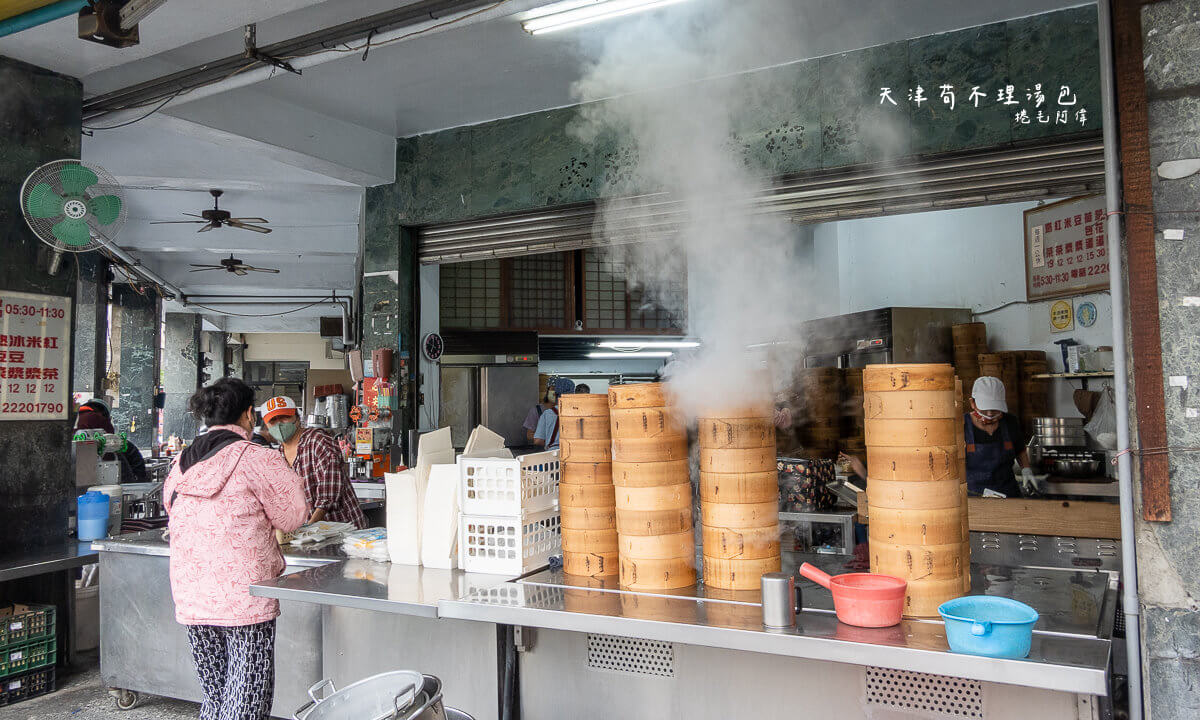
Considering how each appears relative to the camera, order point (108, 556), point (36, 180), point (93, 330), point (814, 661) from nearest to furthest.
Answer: point (814, 661) < point (108, 556) < point (36, 180) < point (93, 330)

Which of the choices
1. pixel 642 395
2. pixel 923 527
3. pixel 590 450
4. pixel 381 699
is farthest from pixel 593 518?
pixel 923 527

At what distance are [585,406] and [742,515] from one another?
2.19 ft

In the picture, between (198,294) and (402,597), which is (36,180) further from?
(198,294)

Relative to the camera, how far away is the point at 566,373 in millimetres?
13672

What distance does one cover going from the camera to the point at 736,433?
2488 mm

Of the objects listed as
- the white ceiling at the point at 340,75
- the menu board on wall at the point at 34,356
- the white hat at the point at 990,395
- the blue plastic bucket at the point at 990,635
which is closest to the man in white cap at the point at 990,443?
the white hat at the point at 990,395

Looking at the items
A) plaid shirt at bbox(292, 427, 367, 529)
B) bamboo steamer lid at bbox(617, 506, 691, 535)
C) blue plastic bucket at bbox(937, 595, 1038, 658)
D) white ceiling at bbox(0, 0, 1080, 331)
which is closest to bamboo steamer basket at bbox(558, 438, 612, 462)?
bamboo steamer lid at bbox(617, 506, 691, 535)

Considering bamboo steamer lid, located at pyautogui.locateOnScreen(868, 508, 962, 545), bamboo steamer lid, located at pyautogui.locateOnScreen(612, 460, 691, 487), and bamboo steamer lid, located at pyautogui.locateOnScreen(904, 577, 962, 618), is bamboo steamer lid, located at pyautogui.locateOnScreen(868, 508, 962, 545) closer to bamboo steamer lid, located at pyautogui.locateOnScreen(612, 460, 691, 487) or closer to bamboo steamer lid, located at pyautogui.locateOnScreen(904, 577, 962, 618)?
bamboo steamer lid, located at pyautogui.locateOnScreen(904, 577, 962, 618)

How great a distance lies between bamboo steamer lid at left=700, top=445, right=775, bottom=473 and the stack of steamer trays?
335 millimetres

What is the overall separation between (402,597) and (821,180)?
365 centimetres

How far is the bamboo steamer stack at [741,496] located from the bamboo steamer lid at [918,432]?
1.27ft

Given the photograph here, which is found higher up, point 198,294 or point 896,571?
point 198,294

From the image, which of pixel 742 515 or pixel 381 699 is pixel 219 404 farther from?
pixel 742 515

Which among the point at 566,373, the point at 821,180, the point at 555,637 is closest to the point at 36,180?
the point at 555,637
